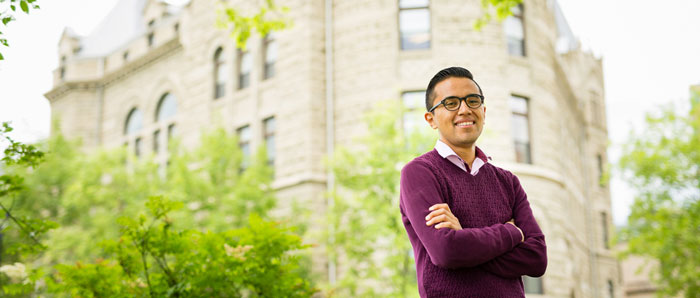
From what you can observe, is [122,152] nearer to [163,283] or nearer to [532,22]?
[532,22]

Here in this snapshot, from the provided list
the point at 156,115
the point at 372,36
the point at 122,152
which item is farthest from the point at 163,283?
the point at 156,115

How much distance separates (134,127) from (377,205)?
699 inches

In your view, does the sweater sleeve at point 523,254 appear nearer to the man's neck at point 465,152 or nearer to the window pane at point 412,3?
the man's neck at point 465,152

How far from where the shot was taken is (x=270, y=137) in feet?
75.6

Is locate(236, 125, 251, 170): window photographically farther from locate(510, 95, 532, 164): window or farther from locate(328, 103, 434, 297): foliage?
locate(510, 95, 532, 164): window

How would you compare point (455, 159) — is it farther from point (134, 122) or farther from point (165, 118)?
point (134, 122)

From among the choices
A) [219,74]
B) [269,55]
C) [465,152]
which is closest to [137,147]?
[219,74]

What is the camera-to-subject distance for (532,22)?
22.3 m

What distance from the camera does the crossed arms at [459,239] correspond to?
290 cm

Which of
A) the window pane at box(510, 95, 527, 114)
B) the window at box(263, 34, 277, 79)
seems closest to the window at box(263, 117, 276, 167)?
the window at box(263, 34, 277, 79)

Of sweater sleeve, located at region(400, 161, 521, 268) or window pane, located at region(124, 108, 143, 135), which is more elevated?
window pane, located at region(124, 108, 143, 135)

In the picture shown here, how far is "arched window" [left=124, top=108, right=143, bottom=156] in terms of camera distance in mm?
29828

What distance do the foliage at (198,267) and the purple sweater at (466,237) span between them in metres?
2.88

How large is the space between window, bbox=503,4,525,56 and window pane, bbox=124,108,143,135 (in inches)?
627
